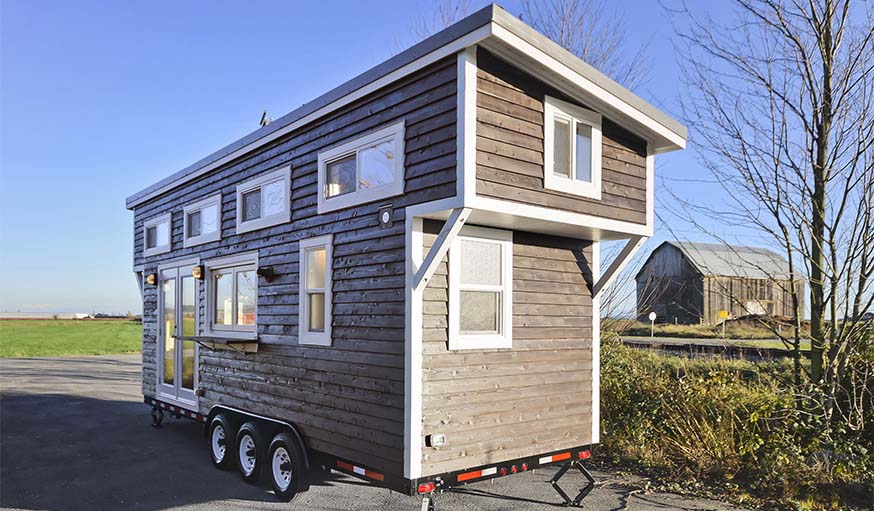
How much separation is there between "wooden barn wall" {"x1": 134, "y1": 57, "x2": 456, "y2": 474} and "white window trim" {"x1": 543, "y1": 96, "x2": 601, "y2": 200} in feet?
3.43

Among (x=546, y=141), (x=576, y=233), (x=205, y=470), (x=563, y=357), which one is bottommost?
(x=205, y=470)

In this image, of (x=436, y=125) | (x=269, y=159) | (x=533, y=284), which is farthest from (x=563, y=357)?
(x=269, y=159)

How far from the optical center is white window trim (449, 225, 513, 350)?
5.38 meters

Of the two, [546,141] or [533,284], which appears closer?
[546,141]

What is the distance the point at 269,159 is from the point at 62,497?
424cm

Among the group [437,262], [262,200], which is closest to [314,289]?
[262,200]

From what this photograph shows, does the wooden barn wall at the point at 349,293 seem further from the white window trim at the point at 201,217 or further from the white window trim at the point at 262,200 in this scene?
the white window trim at the point at 201,217

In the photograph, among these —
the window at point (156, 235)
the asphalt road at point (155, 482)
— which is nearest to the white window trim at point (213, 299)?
the asphalt road at point (155, 482)

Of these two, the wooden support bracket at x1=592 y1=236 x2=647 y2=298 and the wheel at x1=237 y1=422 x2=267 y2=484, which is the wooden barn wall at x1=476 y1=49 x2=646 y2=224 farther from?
the wheel at x1=237 y1=422 x2=267 y2=484

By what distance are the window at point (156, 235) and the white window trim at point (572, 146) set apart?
6.81 m

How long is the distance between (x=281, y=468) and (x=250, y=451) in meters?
0.76

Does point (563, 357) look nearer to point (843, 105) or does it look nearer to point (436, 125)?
point (436, 125)

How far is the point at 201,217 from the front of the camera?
29.2 ft

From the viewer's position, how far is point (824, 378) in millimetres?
6984
